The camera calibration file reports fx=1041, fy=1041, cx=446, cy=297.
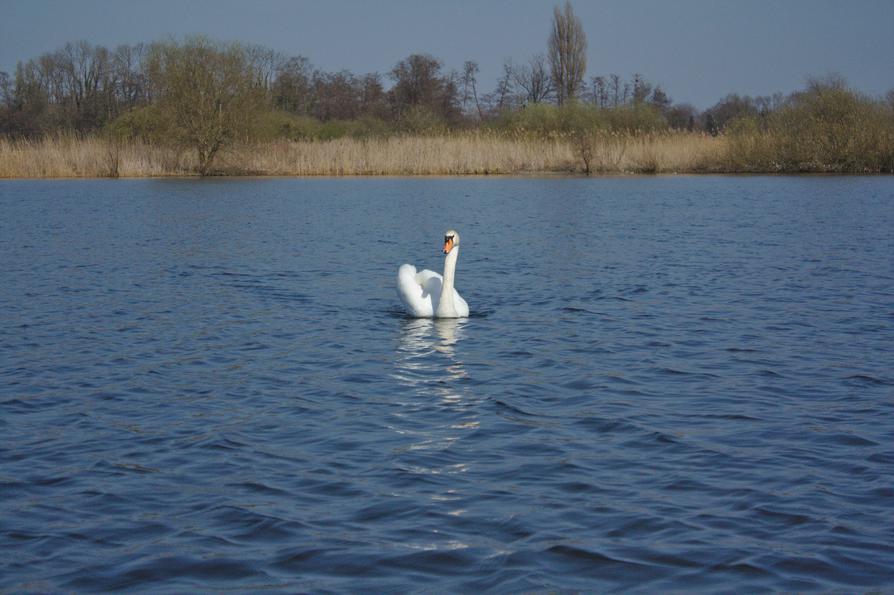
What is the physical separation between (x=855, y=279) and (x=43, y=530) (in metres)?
10.8

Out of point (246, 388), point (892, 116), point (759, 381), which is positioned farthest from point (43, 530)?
point (892, 116)

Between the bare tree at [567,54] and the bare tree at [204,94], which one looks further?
the bare tree at [567,54]

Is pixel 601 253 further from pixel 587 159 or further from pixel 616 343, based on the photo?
pixel 587 159

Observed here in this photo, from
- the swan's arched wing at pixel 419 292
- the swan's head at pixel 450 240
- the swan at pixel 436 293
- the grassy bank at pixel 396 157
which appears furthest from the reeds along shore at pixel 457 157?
the swan's head at pixel 450 240

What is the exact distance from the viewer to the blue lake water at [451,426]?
4434 mm

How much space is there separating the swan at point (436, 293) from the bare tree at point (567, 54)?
5675 centimetres

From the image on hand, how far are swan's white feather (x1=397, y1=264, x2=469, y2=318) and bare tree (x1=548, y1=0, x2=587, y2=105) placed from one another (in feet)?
186

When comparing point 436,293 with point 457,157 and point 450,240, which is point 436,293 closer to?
point 450,240

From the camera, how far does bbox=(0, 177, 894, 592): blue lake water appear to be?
443 cm

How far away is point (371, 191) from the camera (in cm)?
3109

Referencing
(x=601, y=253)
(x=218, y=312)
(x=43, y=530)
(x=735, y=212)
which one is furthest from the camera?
(x=735, y=212)

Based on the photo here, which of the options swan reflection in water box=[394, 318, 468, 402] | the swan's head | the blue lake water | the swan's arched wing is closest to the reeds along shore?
the blue lake water

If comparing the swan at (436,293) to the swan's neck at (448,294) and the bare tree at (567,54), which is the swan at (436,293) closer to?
the swan's neck at (448,294)

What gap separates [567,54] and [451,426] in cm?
6239
